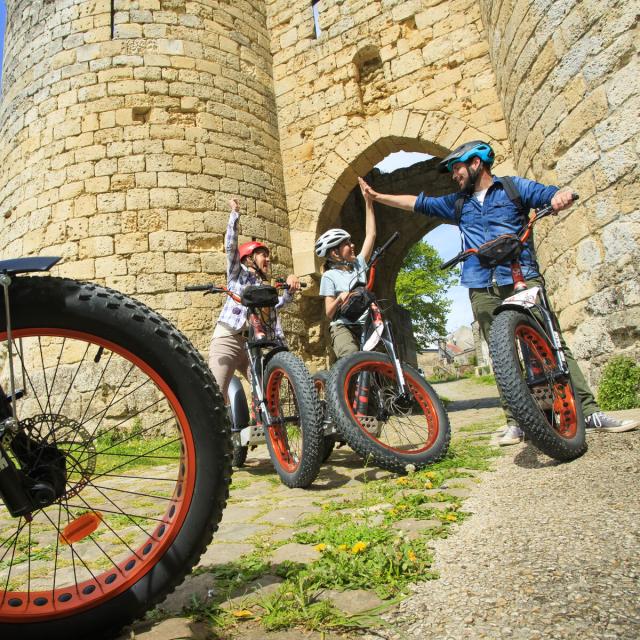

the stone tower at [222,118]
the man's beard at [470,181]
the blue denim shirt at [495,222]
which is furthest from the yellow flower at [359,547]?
the stone tower at [222,118]

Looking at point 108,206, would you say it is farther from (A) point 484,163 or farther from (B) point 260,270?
A: (A) point 484,163

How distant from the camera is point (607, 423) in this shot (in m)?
2.81

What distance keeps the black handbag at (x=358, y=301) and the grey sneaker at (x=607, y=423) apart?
1524 millimetres

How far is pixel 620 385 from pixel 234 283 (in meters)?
3.13

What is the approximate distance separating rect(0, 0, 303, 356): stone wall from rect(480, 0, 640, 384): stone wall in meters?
3.91

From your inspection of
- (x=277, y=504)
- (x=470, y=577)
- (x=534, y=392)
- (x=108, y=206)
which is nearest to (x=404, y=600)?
(x=470, y=577)

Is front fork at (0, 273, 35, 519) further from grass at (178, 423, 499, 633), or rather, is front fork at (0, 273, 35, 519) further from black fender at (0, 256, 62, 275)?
grass at (178, 423, 499, 633)

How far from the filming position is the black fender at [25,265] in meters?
1.21

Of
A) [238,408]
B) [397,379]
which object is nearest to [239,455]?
[238,408]

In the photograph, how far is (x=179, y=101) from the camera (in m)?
7.04

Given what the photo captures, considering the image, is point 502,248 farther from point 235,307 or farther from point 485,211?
point 235,307

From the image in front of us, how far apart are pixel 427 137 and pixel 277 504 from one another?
594 cm

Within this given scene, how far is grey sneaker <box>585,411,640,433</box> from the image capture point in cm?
271

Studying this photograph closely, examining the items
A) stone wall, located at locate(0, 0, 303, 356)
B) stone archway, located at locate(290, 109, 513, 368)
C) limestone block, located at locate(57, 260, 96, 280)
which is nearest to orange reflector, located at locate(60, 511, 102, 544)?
stone wall, located at locate(0, 0, 303, 356)
